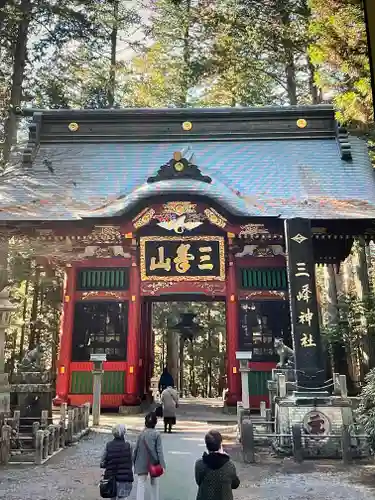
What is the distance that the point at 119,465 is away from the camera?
4.06m

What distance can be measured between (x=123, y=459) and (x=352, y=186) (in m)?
10.4

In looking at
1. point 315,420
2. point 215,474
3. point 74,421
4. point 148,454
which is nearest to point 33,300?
point 74,421

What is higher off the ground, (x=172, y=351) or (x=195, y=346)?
(x=195, y=346)

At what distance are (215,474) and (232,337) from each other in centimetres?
875

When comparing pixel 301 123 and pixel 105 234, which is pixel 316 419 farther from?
pixel 301 123

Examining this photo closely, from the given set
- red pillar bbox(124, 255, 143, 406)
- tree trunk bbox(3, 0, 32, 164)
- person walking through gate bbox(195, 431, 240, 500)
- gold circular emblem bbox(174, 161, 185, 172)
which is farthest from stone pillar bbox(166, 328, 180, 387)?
person walking through gate bbox(195, 431, 240, 500)

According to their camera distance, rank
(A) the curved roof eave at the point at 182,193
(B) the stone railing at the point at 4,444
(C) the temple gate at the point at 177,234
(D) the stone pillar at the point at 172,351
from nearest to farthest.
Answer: (B) the stone railing at the point at 4,444, (A) the curved roof eave at the point at 182,193, (C) the temple gate at the point at 177,234, (D) the stone pillar at the point at 172,351

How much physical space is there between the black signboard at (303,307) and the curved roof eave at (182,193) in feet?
6.73

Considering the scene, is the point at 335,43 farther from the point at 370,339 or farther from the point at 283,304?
the point at 370,339

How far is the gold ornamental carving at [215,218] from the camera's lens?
11.0 meters

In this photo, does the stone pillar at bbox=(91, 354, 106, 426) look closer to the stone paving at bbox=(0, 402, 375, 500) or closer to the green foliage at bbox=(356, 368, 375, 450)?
the stone paving at bbox=(0, 402, 375, 500)

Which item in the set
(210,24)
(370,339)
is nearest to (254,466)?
(370,339)

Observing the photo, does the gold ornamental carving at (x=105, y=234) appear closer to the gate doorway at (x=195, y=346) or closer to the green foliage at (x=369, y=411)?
the gate doorway at (x=195, y=346)

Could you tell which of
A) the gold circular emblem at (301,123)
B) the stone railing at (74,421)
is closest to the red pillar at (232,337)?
the stone railing at (74,421)
